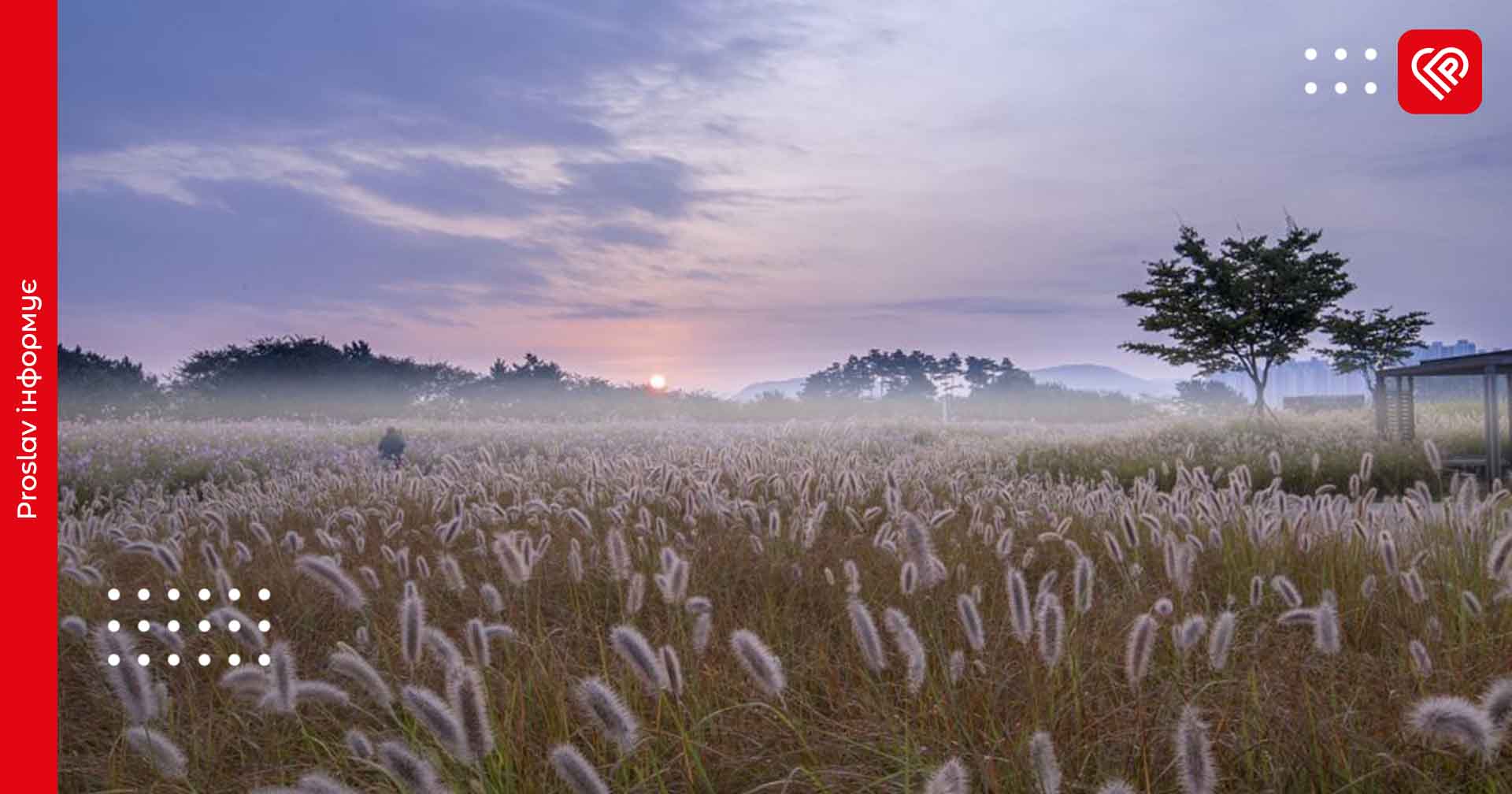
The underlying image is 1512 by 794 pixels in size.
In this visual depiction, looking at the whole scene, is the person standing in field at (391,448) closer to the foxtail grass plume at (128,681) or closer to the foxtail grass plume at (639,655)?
the foxtail grass plume at (128,681)

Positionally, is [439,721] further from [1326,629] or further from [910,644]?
[1326,629]

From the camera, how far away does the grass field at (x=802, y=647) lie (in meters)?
2.11

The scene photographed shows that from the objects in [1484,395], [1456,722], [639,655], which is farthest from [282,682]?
[1484,395]

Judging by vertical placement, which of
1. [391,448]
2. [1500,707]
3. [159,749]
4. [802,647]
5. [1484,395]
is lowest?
[802,647]

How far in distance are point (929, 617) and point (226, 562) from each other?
138 inches

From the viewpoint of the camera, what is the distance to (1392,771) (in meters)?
2.17

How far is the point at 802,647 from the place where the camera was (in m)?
3.28

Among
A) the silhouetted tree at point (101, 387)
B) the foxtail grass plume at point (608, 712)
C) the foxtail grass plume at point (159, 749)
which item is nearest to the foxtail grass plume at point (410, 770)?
the foxtail grass plume at point (608, 712)

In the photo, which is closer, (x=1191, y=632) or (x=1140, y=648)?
(x=1140, y=648)

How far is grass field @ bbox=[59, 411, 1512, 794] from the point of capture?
2109 mm

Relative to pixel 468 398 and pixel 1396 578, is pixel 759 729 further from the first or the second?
pixel 468 398

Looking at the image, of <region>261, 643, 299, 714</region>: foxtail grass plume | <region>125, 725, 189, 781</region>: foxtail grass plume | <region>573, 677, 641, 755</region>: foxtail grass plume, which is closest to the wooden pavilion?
<region>573, 677, 641, 755</region>: foxtail grass plume

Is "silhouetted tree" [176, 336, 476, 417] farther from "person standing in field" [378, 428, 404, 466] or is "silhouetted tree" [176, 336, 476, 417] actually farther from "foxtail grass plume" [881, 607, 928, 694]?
"foxtail grass plume" [881, 607, 928, 694]

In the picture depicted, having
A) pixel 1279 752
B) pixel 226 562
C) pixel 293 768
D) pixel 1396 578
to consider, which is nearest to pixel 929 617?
pixel 1279 752
